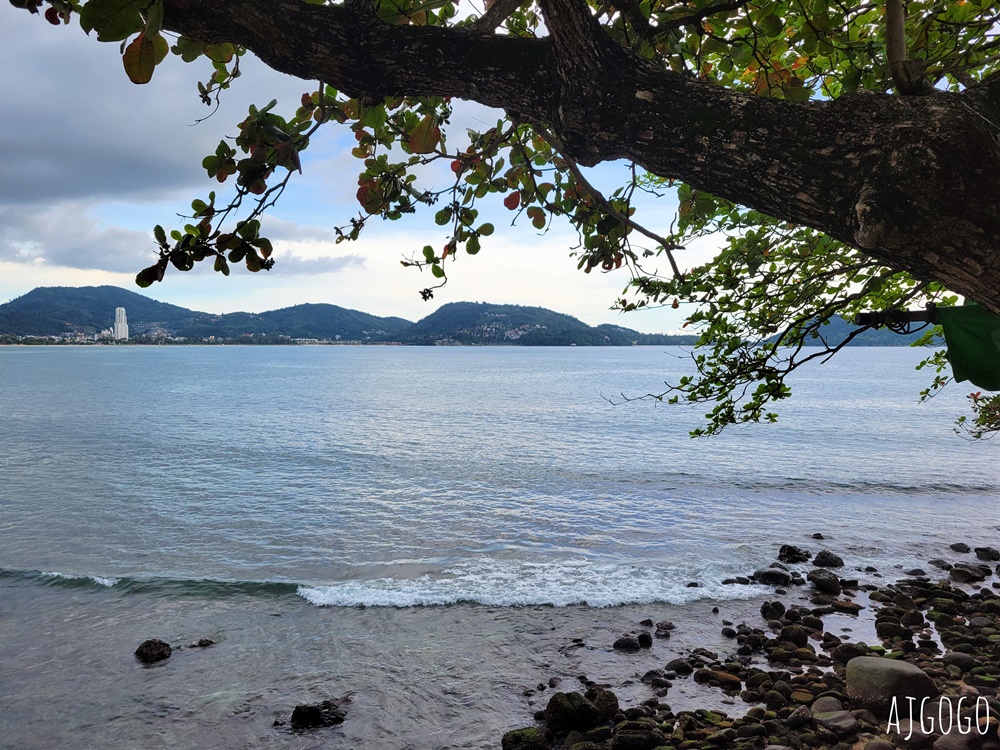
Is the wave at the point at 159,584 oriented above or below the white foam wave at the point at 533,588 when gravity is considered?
below

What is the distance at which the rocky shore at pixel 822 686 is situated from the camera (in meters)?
5.68

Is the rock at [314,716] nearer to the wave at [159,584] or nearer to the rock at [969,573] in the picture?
the wave at [159,584]

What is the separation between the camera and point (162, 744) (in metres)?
6.87

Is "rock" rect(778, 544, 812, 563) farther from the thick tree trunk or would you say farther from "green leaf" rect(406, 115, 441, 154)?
the thick tree trunk

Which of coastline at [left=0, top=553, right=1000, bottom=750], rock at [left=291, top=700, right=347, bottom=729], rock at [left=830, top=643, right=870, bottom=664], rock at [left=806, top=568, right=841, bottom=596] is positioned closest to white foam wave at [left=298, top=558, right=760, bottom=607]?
coastline at [left=0, top=553, right=1000, bottom=750]

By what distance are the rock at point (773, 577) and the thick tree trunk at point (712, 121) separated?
10.8 metres

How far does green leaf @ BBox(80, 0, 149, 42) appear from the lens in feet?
5.89

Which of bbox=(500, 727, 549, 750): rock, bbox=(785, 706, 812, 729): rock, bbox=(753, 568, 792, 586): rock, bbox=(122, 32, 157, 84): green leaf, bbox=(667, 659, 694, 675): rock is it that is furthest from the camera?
bbox=(753, 568, 792, 586): rock

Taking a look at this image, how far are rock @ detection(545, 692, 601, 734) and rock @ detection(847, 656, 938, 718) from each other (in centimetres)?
273

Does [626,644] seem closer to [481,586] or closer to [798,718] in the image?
[798,718]

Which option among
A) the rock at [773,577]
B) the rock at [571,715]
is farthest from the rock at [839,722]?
the rock at [773,577]

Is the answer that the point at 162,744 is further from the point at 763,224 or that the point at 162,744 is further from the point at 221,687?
the point at 763,224

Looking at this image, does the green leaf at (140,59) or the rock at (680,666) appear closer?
the green leaf at (140,59)

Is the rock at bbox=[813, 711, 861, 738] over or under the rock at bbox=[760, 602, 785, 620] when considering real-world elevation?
over
